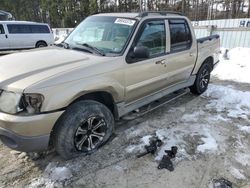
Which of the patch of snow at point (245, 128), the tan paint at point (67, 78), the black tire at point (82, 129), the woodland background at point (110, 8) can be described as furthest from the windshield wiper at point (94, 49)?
the woodland background at point (110, 8)

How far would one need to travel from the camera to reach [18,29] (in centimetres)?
1398

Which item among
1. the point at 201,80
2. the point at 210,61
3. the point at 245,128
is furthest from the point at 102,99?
the point at 210,61

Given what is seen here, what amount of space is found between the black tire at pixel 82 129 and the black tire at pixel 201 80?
2.93m

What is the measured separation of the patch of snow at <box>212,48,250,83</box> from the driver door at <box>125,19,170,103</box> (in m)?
4.06

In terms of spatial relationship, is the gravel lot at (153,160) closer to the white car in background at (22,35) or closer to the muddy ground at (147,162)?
the muddy ground at (147,162)

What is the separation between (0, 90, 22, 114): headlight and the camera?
2.68 metres

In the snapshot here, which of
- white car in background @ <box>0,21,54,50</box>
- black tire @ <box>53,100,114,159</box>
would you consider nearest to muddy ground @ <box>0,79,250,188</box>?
black tire @ <box>53,100,114,159</box>

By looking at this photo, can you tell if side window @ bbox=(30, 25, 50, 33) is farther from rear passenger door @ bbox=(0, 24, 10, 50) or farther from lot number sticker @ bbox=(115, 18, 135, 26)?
lot number sticker @ bbox=(115, 18, 135, 26)

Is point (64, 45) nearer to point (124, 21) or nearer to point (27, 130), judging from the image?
point (124, 21)

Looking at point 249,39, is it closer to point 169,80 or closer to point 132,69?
point 169,80

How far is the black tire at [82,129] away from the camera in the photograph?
306 cm

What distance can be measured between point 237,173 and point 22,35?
13.9 metres

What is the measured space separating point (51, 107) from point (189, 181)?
6.23 ft

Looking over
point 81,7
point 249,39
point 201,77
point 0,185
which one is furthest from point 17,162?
point 81,7
